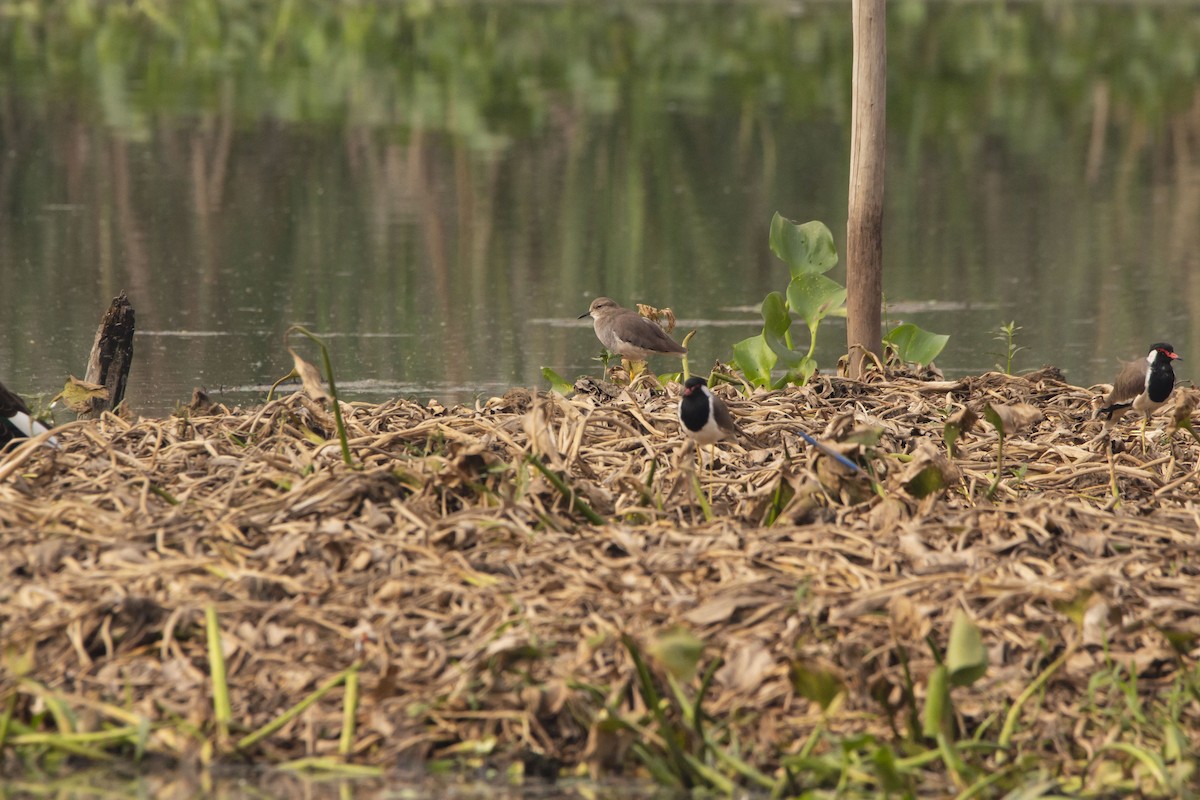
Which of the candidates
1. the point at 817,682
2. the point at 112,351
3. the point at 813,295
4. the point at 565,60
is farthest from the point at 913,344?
the point at 565,60

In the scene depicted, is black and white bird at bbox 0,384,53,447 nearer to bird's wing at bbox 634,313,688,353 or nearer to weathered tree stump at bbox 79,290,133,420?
weathered tree stump at bbox 79,290,133,420

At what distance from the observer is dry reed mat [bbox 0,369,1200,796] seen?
4.18 meters

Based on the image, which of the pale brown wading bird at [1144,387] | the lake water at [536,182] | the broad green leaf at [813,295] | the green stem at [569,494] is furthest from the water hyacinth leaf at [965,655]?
the lake water at [536,182]

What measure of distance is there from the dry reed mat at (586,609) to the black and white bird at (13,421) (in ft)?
1.18

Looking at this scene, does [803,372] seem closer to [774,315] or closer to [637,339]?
[774,315]

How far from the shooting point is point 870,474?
541 cm

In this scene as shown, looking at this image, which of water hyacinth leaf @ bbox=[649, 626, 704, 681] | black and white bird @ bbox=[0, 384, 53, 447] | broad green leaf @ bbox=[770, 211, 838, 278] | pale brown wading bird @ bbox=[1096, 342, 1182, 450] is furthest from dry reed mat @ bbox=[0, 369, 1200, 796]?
broad green leaf @ bbox=[770, 211, 838, 278]

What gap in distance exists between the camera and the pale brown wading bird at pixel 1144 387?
627cm

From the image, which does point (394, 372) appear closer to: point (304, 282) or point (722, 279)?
point (304, 282)

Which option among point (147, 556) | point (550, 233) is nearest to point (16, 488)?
point (147, 556)

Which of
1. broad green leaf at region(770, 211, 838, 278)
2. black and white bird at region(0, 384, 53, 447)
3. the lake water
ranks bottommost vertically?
the lake water

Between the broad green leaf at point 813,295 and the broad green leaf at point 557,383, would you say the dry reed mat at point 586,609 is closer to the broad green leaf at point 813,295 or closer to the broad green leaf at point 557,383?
the broad green leaf at point 557,383

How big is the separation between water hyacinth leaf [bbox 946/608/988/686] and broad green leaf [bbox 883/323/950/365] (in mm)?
3579

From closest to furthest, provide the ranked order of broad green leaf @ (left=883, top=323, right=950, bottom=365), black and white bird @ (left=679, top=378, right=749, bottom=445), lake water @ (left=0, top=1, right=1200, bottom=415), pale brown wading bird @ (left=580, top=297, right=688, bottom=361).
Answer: black and white bird @ (left=679, top=378, right=749, bottom=445), broad green leaf @ (left=883, top=323, right=950, bottom=365), pale brown wading bird @ (left=580, top=297, right=688, bottom=361), lake water @ (left=0, top=1, right=1200, bottom=415)
